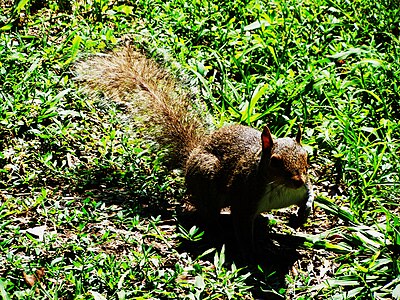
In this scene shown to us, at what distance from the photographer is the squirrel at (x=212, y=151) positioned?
412cm

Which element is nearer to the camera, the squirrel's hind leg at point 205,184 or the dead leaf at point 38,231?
the dead leaf at point 38,231

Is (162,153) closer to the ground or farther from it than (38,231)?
farther from it

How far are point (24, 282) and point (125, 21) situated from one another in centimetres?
282

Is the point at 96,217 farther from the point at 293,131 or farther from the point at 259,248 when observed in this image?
the point at 293,131

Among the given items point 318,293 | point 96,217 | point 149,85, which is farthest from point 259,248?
point 149,85

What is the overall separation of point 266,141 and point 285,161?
15cm

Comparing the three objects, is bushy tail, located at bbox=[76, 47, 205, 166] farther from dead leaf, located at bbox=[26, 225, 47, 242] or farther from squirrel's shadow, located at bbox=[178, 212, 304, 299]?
dead leaf, located at bbox=[26, 225, 47, 242]

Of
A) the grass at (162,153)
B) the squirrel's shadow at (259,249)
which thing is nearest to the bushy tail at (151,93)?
the grass at (162,153)

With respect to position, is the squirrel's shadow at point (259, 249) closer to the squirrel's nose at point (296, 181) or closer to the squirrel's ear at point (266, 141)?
the squirrel's nose at point (296, 181)

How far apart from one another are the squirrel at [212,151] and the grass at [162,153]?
0.17m

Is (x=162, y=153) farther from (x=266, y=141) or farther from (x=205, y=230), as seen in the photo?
(x=266, y=141)

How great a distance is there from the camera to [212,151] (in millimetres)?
4473

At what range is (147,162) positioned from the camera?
4848 millimetres

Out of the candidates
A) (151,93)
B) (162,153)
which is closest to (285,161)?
(162,153)
